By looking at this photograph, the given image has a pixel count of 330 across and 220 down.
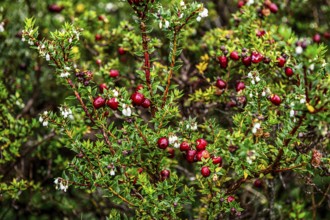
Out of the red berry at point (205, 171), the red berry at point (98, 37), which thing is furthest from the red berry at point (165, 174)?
the red berry at point (98, 37)

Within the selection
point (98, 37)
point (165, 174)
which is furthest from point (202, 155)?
point (98, 37)

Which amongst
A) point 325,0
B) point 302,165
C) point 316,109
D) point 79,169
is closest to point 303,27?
point 325,0

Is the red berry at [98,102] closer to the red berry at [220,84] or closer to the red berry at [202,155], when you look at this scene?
the red berry at [202,155]

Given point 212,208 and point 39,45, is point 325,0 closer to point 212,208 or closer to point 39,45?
point 212,208

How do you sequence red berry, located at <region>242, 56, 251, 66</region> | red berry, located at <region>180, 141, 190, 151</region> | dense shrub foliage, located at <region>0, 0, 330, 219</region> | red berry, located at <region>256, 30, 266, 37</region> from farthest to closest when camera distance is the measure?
red berry, located at <region>256, 30, 266, 37</region> < red berry, located at <region>242, 56, 251, 66</region> < red berry, located at <region>180, 141, 190, 151</region> < dense shrub foliage, located at <region>0, 0, 330, 219</region>

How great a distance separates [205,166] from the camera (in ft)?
8.70

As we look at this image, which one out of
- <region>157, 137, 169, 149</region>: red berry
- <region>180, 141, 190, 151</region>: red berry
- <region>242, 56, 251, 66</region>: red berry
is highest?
<region>242, 56, 251, 66</region>: red berry

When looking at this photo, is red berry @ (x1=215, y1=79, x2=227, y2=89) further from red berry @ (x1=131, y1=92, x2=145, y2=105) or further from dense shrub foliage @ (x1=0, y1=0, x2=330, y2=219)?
red berry @ (x1=131, y1=92, x2=145, y2=105)

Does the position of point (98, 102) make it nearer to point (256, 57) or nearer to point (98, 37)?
point (256, 57)

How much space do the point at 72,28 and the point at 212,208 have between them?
168 centimetres

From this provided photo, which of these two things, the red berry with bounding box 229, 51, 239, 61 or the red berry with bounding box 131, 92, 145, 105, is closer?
the red berry with bounding box 131, 92, 145, 105

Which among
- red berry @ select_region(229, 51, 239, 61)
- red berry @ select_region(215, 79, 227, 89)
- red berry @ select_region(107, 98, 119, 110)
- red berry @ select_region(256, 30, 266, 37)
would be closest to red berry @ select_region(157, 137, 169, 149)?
red berry @ select_region(107, 98, 119, 110)

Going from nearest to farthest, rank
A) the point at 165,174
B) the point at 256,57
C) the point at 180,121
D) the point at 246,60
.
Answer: the point at 165,174
the point at 180,121
the point at 256,57
the point at 246,60

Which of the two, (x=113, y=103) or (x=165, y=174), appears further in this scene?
(x=165, y=174)
